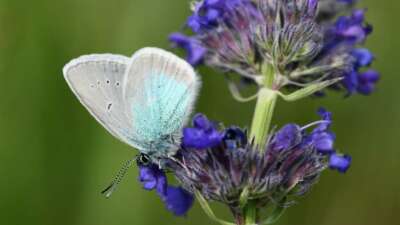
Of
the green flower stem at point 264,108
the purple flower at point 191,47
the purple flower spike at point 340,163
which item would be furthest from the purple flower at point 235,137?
the purple flower at point 191,47

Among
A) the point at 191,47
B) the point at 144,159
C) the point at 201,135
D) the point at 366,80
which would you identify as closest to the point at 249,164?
the point at 201,135

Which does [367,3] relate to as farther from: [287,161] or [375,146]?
[287,161]

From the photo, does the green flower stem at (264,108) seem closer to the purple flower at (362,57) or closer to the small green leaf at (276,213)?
the small green leaf at (276,213)

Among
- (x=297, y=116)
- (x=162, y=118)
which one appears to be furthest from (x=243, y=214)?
(x=297, y=116)

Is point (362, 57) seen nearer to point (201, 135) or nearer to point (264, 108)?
point (264, 108)

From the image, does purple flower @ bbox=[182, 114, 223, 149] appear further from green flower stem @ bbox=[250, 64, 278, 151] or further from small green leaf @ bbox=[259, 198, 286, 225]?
small green leaf @ bbox=[259, 198, 286, 225]
